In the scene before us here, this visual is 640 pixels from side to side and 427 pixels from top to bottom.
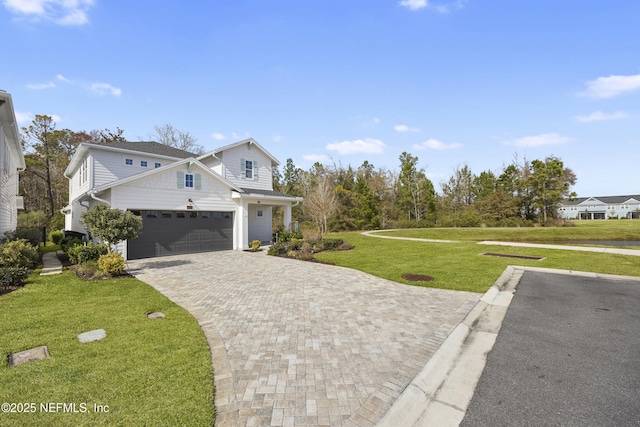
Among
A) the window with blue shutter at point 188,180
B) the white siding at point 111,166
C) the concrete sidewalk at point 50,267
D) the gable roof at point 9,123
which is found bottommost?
the concrete sidewalk at point 50,267

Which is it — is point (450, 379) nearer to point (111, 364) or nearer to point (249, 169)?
point (111, 364)

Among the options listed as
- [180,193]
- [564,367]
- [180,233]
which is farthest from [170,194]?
[564,367]

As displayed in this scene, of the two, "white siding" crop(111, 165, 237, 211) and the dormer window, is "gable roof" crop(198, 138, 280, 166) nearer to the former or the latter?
the dormer window

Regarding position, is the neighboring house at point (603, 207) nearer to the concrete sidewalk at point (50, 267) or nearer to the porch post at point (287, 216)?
the porch post at point (287, 216)

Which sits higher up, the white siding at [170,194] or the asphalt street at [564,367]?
the white siding at [170,194]

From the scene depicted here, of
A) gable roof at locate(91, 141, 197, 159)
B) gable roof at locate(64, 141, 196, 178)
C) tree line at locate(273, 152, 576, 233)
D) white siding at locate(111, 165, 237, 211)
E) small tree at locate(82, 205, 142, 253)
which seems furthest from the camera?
tree line at locate(273, 152, 576, 233)

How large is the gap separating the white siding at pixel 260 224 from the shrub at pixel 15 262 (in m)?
11.4

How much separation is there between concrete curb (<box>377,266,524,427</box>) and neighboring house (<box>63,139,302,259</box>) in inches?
550

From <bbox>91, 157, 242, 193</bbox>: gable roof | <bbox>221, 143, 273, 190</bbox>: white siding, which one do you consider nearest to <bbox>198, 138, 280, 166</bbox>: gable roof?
<bbox>221, 143, 273, 190</bbox>: white siding

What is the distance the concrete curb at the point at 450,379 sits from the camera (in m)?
2.85

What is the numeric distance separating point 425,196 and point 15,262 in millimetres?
40188

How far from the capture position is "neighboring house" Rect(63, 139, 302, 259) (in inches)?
529

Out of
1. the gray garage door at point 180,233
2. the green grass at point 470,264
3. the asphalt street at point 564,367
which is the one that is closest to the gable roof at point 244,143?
the gray garage door at point 180,233

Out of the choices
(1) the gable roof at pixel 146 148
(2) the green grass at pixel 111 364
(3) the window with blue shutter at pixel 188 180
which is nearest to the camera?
(2) the green grass at pixel 111 364
